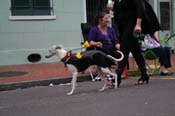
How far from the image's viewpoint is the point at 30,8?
16.3 metres

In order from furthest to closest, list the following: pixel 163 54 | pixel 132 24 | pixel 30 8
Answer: pixel 30 8
pixel 163 54
pixel 132 24

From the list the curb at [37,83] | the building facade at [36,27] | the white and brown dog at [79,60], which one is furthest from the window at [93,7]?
the white and brown dog at [79,60]

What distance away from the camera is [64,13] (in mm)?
16984

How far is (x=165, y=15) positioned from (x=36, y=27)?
612cm

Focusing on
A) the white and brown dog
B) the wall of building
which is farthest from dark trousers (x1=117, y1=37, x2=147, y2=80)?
the wall of building

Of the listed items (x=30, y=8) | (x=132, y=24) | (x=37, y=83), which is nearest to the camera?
(x=132, y=24)

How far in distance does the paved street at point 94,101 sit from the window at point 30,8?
557cm

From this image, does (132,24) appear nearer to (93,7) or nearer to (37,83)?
(37,83)

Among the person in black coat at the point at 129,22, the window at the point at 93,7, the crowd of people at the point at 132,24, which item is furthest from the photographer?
the window at the point at 93,7

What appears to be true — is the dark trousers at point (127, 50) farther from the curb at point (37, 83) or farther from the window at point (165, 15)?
the window at point (165, 15)

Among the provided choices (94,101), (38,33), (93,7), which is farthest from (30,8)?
(94,101)

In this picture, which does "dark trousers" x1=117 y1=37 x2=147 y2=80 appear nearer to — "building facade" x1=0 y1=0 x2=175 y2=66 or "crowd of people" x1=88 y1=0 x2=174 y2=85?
"crowd of people" x1=88 y1=0 x2=174 y2=85

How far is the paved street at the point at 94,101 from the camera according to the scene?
7367 millimetres

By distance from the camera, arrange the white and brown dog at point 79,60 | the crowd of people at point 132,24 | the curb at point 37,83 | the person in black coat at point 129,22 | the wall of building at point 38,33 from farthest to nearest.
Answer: the wall of building at point 38,33 < the curb at point 37,83 < the person in black coat at point 129,22 < the crowd of people at point 132,24 < the white and brown dog at point 79,60
